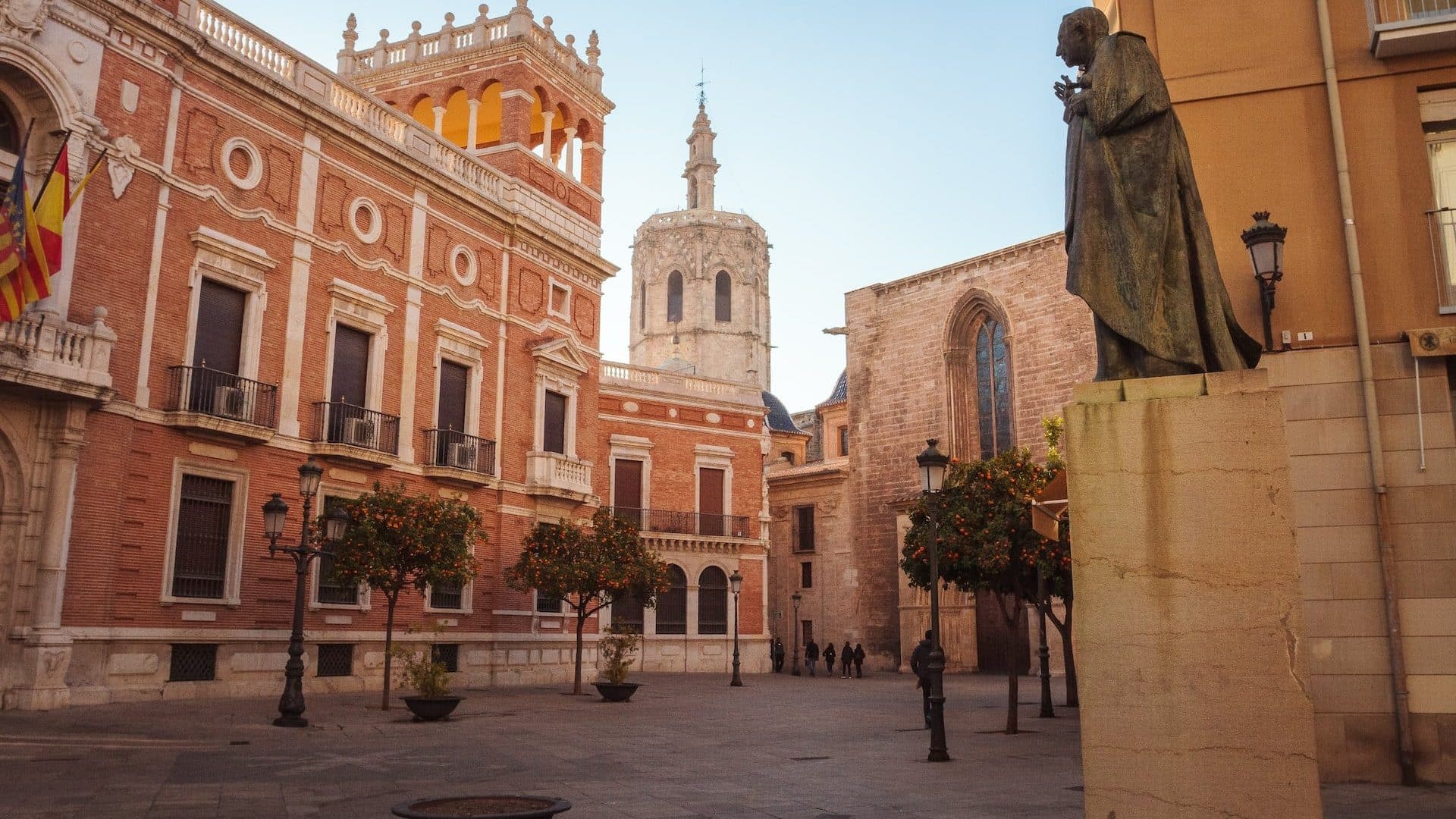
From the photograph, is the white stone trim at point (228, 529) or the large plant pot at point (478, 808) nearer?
the large plant pot at point (478, 808)

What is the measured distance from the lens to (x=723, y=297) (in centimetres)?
7169

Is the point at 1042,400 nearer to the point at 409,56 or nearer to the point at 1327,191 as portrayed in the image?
the point at 409,56

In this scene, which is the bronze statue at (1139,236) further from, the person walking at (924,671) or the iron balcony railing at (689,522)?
the iron balcony railing at (689,522)

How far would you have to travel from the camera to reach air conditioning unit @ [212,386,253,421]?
19625 millimetres

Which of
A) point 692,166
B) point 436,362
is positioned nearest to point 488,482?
point 436,362

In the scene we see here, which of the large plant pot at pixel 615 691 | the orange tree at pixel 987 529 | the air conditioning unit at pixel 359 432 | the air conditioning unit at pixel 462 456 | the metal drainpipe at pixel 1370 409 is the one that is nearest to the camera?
the metal drainpipe at pixel 1370 409

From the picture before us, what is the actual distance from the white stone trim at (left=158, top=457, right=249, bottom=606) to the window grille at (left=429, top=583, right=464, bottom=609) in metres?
5.13

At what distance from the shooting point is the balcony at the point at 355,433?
72.0 feet

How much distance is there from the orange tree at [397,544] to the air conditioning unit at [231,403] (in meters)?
2.55

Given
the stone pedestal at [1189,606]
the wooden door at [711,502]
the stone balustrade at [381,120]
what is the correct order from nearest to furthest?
the stone pedestal at [1189,606]
the stone balustrade at [381,120]
the wooden door at [711,502]

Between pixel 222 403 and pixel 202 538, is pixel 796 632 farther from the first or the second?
pixel 222 403

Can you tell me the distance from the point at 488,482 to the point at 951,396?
20387mm

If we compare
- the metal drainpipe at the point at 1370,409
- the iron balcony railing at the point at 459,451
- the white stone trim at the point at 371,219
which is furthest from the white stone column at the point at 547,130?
the metal drainpipe at the point at 1370,409

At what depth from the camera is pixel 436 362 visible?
2541 cm
